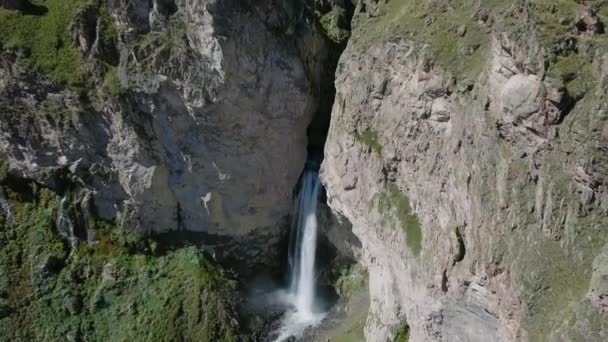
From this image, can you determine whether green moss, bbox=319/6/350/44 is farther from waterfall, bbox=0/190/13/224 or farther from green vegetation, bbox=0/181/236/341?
waterfall, bbox=0/190/13/224

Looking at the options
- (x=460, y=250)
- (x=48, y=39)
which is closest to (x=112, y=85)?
(x=48, y=39)

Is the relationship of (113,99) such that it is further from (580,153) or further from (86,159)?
(580,153)

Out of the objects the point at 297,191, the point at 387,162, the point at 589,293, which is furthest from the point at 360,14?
the point at 589,293

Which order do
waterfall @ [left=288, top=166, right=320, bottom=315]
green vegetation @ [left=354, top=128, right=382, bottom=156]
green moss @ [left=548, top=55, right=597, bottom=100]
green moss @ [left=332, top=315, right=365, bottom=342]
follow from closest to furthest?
1. green moss @ [left=548, top=55, right=597, bottom=100]
2. green vegetation @ [left=354, top=128, right=382, bottom=156]
3. green moss @ [left=332, top=315, right=365, bottom=342]
4. waterfall @ [left=288, top=166, right=320, bottom=315]

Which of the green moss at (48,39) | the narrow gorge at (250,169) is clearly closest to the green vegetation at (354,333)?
the narrow gorge at (250,169)

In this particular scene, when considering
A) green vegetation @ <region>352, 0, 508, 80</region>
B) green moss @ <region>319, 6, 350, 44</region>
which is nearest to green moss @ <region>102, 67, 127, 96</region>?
green moss @ <region>319, 6, 350, 44</region>

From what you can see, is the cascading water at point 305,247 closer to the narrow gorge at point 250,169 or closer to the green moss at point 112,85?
the narrow gorge at point 250,169
